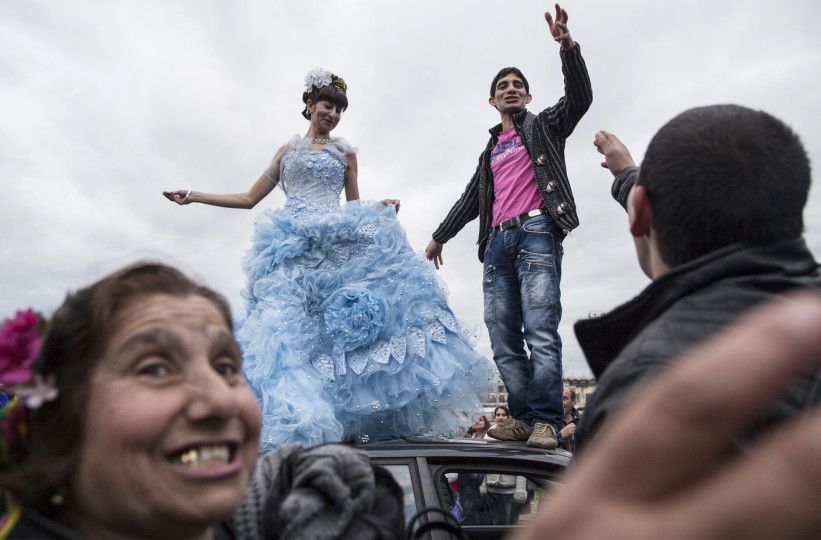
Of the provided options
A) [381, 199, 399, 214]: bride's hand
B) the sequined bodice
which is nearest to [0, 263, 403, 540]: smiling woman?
[381, 199, 399, 214]: bride's hand

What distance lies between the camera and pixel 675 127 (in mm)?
1295

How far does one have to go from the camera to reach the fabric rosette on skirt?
329 centimetres

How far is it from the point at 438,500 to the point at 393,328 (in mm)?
1381

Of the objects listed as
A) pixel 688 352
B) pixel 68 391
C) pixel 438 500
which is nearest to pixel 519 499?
pixel 438 500

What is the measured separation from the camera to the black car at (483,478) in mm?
2205

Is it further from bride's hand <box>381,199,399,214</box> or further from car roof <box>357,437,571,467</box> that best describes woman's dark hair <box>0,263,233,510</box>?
bride's hand <box>381,199,399,214</box>

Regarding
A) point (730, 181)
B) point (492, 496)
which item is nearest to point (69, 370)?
point (730, 181)

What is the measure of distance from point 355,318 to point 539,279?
1.11 meters

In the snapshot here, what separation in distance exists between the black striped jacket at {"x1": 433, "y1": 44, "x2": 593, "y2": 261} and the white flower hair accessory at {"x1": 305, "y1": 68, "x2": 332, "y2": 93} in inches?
54.4

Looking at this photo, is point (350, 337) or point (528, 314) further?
point (528, 314)

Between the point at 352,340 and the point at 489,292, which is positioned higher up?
the point at 489,292

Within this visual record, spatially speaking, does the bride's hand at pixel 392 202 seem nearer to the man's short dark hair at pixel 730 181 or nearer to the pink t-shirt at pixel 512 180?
the pink t-shirt at pixel 512 180

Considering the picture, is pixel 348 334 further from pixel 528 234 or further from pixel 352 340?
pixel 528 234

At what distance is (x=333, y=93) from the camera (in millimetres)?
4496
